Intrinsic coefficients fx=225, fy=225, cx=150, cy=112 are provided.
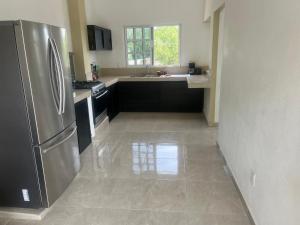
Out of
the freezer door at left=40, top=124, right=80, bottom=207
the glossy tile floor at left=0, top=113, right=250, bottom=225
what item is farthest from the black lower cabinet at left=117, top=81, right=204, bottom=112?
the freezer door at left=40, top=124, right=80, bottom=207

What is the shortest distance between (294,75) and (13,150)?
218 cm

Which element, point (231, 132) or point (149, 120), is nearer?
point (231, 132)

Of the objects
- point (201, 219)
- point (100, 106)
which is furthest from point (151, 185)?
point (100, 106)

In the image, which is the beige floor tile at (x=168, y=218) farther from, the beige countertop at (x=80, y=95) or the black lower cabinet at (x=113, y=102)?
the black lower cabinet at (x=113, y=102)

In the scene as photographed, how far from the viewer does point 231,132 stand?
263cm

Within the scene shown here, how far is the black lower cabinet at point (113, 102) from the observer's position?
4.77 meters

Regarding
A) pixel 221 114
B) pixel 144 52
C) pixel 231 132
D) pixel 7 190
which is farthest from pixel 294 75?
pixel 144 52

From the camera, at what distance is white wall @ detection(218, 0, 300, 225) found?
50.7 inches

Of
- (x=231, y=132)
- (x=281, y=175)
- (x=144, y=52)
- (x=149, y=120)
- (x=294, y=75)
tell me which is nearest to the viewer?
(x=294, y=75)

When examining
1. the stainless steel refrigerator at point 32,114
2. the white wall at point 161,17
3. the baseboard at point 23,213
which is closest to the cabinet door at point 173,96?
the white wall at point 161,17

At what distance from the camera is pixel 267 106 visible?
5.33ft

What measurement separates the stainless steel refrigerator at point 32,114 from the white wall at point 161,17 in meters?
3.27

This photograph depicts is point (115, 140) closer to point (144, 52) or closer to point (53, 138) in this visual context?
point (53, 138)

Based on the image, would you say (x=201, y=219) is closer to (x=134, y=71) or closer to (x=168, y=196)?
(x=168, y=196)
